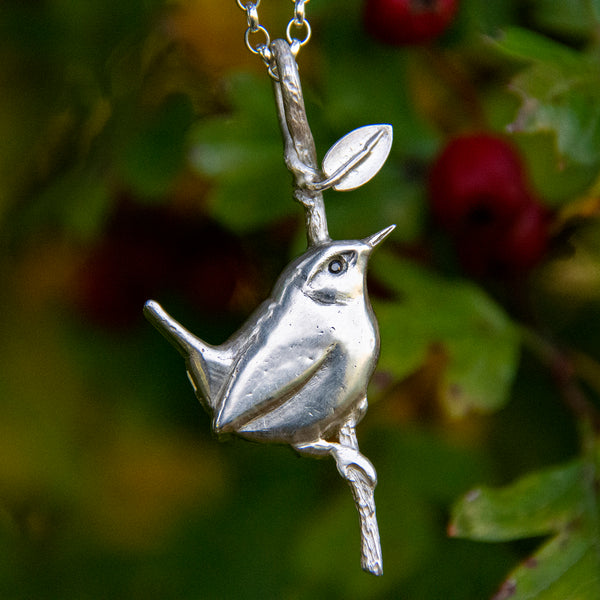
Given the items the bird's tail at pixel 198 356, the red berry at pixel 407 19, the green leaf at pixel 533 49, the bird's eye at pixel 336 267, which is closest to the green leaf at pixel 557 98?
the green leaf at pixel 533 49

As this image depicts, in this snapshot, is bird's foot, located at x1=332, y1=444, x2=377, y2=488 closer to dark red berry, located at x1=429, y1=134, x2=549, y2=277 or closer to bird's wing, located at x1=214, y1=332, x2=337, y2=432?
bird's wing, located at x1=214, y1=332, x2=337, y2=432

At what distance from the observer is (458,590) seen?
874 millimetres

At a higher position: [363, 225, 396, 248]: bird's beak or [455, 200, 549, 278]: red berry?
[363, 225, 396, 248]: bird's beak

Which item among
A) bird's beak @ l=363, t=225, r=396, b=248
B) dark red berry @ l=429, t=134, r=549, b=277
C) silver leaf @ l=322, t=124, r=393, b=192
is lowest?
dark red berry @ l=429, t=134, r=549, b=277

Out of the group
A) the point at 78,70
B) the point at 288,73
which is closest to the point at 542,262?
the point at 288,73

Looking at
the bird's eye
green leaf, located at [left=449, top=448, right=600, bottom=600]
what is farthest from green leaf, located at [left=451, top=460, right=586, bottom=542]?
the bird's eye

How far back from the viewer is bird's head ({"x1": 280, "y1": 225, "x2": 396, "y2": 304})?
57cm

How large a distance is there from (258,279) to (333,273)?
1.23ft

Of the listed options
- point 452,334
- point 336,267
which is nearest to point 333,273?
→ point 336,267

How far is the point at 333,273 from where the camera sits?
575 mm

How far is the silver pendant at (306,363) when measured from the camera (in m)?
0.56

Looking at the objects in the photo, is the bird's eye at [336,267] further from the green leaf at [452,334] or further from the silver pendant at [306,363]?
the green leaf at [452,334]

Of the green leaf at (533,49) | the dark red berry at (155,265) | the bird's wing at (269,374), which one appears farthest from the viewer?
the dark red berry at (155,265)

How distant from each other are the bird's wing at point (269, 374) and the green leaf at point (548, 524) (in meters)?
0.22
